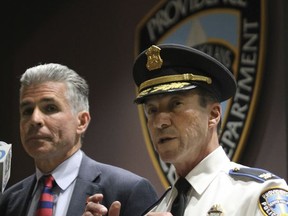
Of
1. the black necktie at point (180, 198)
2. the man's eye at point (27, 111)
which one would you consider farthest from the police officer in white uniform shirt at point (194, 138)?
the man's eye at point (27, 111)

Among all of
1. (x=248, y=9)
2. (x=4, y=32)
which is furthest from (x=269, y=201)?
(x=4, y=32)

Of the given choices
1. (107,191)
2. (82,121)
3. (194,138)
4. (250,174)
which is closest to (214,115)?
(194,138)

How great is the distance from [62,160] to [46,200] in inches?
6.0

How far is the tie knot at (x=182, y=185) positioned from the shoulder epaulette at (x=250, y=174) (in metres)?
0.12

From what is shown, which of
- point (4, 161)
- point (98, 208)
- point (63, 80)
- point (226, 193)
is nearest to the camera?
point (226, 193)

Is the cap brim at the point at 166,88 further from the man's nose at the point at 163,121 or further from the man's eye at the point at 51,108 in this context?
the man's eye at the point at 51,108

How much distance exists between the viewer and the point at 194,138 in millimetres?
1471

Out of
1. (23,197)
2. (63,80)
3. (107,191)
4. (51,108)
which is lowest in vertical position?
Answer: (23,197)

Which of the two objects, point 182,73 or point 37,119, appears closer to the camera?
point 182,73

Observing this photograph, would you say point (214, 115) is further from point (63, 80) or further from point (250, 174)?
point (63, 80)

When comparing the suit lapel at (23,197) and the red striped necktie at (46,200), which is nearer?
the red striped necktie at (46,200)

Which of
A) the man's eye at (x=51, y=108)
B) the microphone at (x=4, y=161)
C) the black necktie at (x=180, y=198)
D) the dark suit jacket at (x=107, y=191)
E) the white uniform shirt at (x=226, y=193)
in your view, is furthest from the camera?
the man's eye at (x=51, y=108)

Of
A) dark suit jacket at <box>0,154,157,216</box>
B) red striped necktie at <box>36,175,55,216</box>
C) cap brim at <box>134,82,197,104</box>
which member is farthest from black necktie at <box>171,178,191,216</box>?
red striped necktie at <box>36,175,55,216</box>

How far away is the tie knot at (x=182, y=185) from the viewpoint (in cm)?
148
